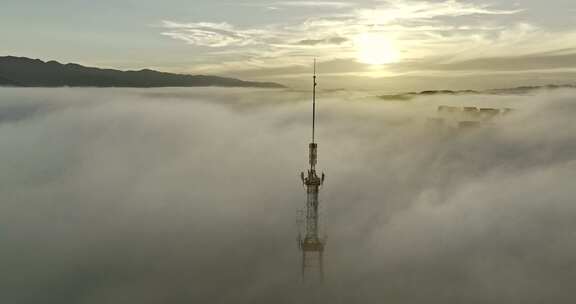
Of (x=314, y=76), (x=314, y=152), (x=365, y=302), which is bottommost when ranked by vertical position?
(x=365, y=302)

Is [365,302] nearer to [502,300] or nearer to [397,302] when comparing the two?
[397,302]

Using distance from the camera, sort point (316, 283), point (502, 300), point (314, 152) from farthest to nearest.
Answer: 1. point (502, 300)
2. point (316, 283)
3. point (314, 152)

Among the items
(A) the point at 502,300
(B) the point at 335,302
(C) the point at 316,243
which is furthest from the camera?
(A) the point at 502,300

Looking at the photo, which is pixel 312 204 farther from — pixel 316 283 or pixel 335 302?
pixel 335 302

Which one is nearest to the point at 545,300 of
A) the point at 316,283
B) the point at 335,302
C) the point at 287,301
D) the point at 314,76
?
the point at 335,302

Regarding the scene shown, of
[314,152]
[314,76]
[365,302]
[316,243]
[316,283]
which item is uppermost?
[314,76]

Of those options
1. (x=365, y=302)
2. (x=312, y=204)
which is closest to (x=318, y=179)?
(x=312, y=204)

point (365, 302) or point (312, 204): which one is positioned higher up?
point (312, 204)

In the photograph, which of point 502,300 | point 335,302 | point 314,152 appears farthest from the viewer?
point 502,300

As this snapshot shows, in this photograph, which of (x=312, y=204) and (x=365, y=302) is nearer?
(x=312, y=204)
